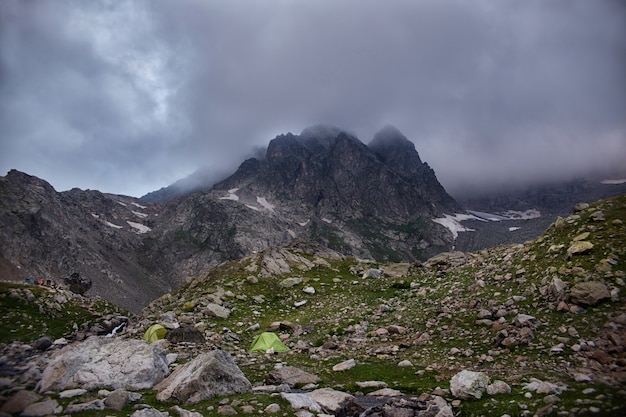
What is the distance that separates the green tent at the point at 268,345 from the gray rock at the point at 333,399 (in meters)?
10.4

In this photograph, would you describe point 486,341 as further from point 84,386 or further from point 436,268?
point 436,268

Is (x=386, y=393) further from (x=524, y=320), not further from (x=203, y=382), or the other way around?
(x=524, y=320)

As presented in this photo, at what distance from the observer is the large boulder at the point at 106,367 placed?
40.0ft

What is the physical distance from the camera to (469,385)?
488 inches

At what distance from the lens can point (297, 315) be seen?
33.7 metres

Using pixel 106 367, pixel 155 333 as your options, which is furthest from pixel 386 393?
pixel 155 333

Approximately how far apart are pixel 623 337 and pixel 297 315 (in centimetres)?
2545

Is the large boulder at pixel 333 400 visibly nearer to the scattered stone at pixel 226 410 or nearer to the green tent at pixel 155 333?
the scattered stone at pixel 226 410

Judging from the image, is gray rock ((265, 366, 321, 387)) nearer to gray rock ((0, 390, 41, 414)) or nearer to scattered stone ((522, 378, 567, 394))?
scattered stone ((522, 378, 567, 394))

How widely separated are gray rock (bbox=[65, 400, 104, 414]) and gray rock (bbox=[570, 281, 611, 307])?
20.4 metres

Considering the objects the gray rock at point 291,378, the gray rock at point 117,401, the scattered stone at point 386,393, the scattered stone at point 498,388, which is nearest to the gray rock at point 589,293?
the scattered stone at point 498,388

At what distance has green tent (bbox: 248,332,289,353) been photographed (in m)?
24.1

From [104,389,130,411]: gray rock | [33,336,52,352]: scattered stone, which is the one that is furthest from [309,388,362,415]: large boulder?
[33,336,52,352]: scattered stone

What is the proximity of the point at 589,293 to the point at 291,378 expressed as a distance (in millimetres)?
14826
